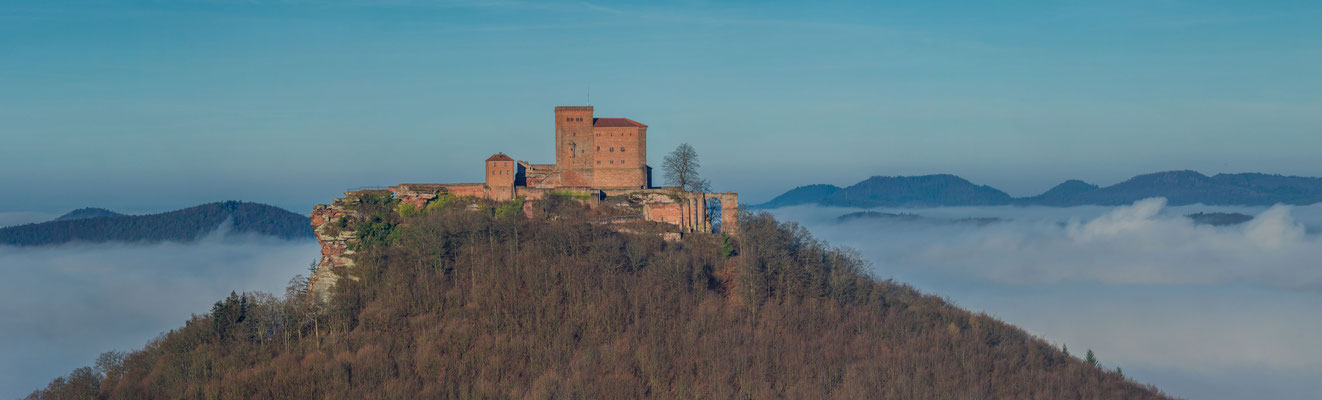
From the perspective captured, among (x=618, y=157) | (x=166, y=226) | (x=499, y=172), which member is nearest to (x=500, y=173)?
(x=499, y=172)

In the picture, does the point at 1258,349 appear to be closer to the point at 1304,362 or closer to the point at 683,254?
the point at 1304,362

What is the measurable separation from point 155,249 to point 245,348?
5860 inches

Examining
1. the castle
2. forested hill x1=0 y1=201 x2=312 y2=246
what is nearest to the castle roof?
the castle

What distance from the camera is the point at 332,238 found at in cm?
6100

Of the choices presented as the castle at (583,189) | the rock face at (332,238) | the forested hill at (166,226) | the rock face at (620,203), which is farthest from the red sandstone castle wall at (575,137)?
the forested hill at (166,226)

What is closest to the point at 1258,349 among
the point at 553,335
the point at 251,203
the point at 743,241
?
the point at 743,241

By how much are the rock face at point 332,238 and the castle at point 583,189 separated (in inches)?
2.7

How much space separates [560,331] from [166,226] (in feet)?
550

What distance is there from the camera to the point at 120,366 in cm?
5672

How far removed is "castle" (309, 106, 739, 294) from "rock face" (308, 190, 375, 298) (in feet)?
0.22

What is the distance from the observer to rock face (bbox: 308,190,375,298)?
196 feet

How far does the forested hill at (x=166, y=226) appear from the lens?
181 metres

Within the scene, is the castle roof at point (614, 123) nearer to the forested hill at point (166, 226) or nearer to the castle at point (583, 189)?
the castle at point (583, 189)

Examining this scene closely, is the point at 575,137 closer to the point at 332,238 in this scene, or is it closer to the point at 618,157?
the point at 618,157
